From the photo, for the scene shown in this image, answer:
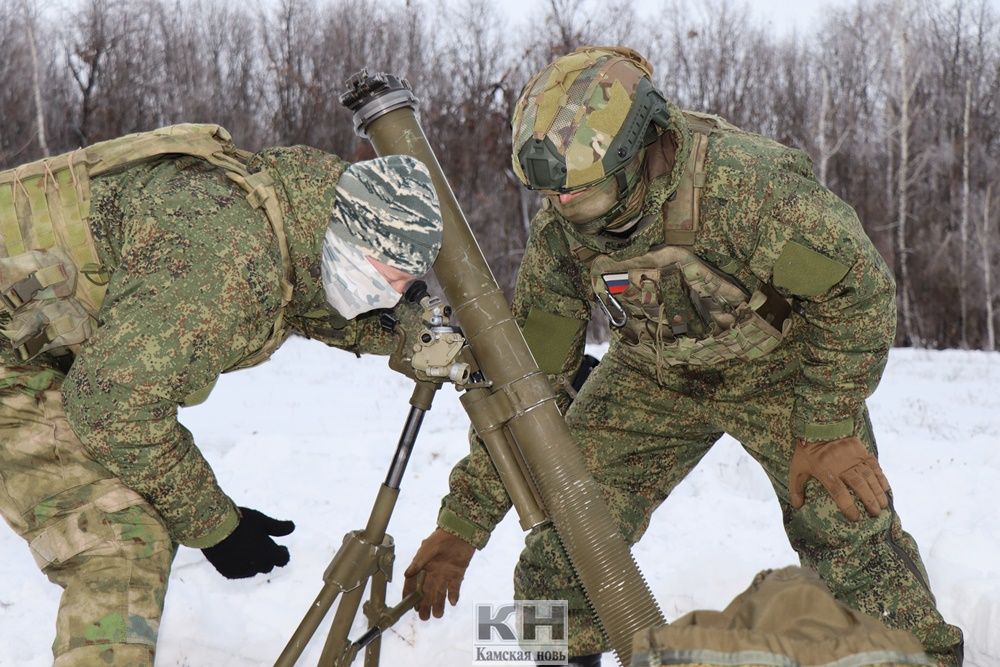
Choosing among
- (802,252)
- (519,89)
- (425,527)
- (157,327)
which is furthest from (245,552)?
(519,89)

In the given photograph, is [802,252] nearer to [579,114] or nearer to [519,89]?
[579,114]

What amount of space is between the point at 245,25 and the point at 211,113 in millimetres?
2488

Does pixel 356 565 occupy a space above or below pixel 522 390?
below

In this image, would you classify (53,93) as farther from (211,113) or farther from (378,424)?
(378,424)

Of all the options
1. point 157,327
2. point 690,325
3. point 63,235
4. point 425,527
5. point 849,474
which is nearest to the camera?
point 157,327

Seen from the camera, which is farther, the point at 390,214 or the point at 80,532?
the point at 390,214

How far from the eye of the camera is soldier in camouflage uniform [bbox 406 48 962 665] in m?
2.57

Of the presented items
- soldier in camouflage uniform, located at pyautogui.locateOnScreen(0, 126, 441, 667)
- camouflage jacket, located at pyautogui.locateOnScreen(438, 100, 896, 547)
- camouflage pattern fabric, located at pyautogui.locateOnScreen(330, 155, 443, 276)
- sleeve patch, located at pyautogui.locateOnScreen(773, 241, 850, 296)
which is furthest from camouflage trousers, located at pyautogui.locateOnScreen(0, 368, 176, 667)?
sleeve patch, located at pyautogui.locateOnScreen(773, 241, 850, 296)

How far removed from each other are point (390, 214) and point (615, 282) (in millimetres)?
781

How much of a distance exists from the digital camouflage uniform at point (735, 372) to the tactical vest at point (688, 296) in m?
0.01

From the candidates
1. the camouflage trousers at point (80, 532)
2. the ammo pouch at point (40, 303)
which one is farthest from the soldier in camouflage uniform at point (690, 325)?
the ammo pouch at point (40, 303)

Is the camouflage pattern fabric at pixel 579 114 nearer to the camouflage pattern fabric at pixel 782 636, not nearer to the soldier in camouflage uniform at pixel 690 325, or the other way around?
the soldier in camouflage uniform at pixel 690 325

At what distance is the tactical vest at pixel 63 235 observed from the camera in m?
2.26

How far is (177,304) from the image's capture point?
6.78 ft
